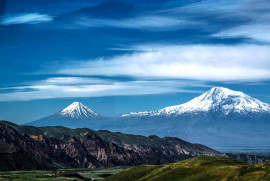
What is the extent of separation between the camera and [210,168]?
129250 millimetres

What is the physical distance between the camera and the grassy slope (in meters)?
115

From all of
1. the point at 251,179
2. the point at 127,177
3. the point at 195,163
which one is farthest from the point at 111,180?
the point at 251,179

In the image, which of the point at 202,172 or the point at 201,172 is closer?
the point at 202,172

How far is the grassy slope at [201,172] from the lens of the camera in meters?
115

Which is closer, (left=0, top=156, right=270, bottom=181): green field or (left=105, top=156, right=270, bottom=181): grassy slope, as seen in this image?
(left=0, top=156, right=270, bottom=181): green field

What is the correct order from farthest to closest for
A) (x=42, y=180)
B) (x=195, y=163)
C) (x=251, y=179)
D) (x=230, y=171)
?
(x=42, y=180) → (x=195, y=163) → (x=230, y=171) → (x=251, y=179)

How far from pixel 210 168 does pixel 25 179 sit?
8797cm

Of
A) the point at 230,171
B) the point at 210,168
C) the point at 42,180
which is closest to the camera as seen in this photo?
the point at 230,171

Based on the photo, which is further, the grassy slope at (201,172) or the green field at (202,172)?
the grassy slope at (201,172)

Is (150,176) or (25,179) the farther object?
(25,179)

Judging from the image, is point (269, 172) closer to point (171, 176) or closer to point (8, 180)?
point (171, 176)

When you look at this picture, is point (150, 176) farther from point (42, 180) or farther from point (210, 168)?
point (42, 180)

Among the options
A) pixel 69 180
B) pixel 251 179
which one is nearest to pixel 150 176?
pixel 251 179

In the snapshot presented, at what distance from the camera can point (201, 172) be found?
128000 millimetres
